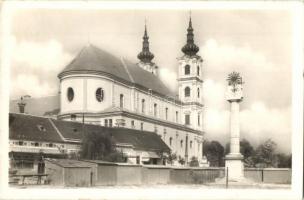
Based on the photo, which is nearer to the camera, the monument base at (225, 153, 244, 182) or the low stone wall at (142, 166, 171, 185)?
the low stone wall at (142, 166, 171, 185)

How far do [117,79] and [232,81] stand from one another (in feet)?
12.6

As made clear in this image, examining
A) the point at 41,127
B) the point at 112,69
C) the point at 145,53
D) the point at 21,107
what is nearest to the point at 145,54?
the point at 145,53

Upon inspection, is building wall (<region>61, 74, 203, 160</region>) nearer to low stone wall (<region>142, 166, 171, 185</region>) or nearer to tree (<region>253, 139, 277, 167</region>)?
low stone wall (<region>142, 166, 171, 185</region>)

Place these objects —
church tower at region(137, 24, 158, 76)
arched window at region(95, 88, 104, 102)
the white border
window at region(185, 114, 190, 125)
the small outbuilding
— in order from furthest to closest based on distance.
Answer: window at region(185, 114, 190, 125) < arched window at region(95, 88, 104, 102) < church tower at region(137, 24, 158, 76) < the small outbuilding < the white border

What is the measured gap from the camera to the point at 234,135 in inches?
626

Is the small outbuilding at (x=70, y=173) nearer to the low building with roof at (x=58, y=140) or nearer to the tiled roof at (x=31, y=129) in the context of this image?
the low building with roof at (x=58, y=140)

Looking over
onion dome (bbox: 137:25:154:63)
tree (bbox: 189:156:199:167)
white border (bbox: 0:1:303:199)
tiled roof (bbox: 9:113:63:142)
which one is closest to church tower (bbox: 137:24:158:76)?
onion dome (bbox: 137:25:154:63)

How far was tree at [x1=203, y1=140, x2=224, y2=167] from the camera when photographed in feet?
53.6

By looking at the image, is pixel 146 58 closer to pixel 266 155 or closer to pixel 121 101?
pixel 121 101

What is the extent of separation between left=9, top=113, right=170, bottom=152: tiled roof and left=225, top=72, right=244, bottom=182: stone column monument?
8.94 feet

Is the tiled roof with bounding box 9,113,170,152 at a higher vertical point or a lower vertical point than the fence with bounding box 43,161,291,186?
higher

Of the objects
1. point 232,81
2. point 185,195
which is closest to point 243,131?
point 232,81

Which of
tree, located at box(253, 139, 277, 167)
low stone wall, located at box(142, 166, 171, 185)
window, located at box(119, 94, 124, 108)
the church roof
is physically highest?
the church roof

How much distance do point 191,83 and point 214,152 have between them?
3021mm
